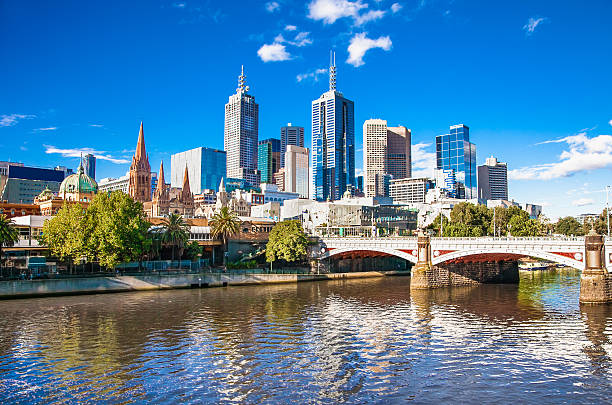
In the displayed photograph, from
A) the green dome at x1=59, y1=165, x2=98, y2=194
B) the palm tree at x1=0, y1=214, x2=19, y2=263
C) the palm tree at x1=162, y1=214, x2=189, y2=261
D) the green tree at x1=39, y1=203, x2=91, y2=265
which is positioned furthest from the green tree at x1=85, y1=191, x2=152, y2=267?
the green dome at x1=59, y1=165, x2=98, y2=194

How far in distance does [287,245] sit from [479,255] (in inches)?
1684

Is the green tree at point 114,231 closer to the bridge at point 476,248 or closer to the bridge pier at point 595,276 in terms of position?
the bridge at point 476,248

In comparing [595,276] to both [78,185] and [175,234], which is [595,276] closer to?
[175,234]

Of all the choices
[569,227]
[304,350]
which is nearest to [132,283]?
[304,350]

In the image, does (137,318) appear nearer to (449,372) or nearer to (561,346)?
(449,372)

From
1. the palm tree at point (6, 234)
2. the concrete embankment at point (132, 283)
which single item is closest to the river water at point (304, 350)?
the concrete embankment at point (132, 283)

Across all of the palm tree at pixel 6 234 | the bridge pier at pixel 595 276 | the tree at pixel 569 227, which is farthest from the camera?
the tree at pixel 569 227

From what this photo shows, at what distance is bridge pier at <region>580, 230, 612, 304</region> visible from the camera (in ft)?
236

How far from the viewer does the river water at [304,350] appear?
120 ft

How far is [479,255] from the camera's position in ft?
302

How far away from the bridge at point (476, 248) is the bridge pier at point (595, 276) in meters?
1.01

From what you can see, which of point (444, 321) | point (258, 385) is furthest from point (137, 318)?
point (444, 321)

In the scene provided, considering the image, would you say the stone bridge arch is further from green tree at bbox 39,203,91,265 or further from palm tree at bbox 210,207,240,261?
green tree at bbox 39,203,91,265

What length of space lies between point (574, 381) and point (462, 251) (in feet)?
168
